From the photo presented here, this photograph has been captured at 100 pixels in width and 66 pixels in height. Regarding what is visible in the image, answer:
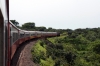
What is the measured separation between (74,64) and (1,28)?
2432cm

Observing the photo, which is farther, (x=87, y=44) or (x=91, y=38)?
(x=91, y=38)

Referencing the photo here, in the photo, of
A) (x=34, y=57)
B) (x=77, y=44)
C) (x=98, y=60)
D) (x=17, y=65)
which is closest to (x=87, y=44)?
(x=77, y=44)

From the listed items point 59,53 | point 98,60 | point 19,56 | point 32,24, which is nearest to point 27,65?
point 19,56

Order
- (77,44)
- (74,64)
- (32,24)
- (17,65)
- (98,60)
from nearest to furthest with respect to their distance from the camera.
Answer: (17,65) < (74,64) < (98,60) < (77,44) < (32,24)

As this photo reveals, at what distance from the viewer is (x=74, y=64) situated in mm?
27609

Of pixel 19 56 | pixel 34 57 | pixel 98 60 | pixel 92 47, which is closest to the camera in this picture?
pixel 19 56

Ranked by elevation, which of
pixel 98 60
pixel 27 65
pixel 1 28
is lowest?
pixel 98 60

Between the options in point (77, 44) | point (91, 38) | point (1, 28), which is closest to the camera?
point (1, 28)

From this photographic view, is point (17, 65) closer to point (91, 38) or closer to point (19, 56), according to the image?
point (19, 56)

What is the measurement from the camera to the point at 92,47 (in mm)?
46094

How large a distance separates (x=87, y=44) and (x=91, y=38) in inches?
298

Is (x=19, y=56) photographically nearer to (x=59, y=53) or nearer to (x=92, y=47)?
(x=59, y=53)

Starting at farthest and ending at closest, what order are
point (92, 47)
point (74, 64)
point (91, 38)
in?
point (91, 38) < point (92, 47) < point (74, 64)

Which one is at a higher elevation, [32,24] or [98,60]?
[32,24]
